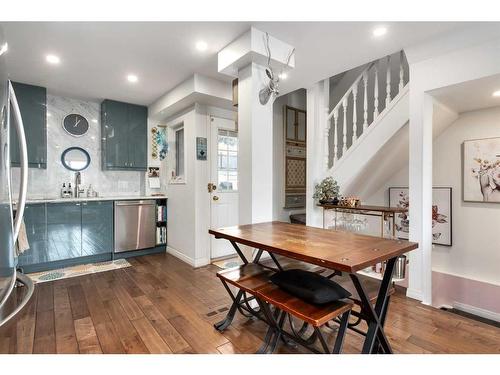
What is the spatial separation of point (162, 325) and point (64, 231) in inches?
87.7

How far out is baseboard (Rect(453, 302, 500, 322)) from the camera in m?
3.02

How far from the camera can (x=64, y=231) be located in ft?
11.0

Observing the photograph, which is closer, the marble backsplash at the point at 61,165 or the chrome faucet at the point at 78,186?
the marble backsplash at the point at 61,165

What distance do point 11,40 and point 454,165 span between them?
16.3 ft

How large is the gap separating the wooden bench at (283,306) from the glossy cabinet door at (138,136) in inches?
118

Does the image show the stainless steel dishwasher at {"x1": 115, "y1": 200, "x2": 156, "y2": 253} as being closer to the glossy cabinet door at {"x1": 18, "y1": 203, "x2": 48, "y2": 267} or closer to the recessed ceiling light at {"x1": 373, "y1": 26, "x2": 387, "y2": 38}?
the glossy cabinet door at {"x1": 18, "y1": 203, "x2": 48, "y2": 267}

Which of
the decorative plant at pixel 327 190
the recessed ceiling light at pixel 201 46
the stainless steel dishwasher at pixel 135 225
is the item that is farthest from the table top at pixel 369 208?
the stainless steel dishwasher at pixel 135 225

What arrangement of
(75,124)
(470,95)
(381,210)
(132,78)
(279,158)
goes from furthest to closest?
1. (279,158)
2. (75,124)
3. (132,78)
4. (381,210)
5. (470,95)

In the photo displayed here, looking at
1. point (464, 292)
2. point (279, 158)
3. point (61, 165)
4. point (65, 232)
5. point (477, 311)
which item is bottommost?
point (477, 311)

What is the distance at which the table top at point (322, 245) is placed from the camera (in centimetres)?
125

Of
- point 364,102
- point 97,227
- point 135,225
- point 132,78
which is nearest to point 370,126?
point 364,102

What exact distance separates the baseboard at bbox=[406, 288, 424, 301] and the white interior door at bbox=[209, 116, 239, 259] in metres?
2.27

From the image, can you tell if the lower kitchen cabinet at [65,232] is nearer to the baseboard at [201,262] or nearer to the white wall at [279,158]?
the baseboard at [201,262]

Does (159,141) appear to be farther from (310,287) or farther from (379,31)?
(310,287)
